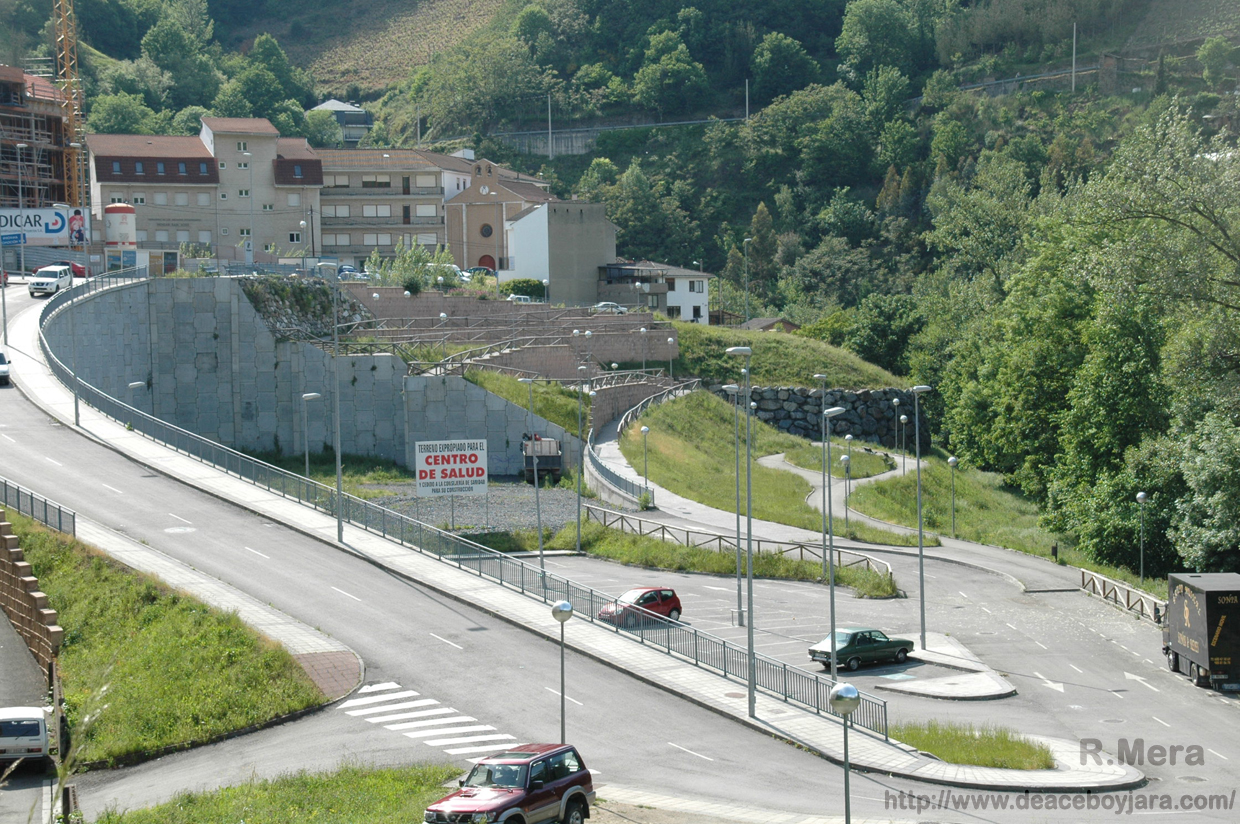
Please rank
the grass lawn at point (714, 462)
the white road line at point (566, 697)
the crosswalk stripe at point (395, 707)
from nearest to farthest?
the crosswalk stripe at point (395, 707) → the white road line at point (566, 697) → the grass lawn at point (714, 462)

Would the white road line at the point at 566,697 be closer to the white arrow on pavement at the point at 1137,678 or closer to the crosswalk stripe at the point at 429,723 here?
the crosswalk stripe at the point at 429,723

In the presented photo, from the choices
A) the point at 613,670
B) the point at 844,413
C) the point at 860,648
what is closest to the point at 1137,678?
the point at 860,648

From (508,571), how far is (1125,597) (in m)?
20.6

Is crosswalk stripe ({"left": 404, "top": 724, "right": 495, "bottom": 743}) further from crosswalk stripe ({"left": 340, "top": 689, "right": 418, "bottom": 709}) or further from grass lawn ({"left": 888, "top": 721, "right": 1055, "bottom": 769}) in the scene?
grass lawn ({"left": 888, "top": 721, "right": 1055, "bottom": 769})

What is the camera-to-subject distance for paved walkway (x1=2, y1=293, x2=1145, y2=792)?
22922 millimetres

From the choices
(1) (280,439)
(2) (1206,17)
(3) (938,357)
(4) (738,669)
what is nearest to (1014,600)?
(4) (738,669)

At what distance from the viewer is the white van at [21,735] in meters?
21.4

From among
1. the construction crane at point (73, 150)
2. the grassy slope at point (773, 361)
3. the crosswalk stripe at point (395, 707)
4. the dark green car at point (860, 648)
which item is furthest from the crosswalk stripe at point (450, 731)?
the construction crane at point (73, 150)

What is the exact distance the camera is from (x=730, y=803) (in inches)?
834

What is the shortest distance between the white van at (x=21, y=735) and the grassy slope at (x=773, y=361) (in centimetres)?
6068

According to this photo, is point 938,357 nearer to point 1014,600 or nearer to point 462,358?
point 462,358

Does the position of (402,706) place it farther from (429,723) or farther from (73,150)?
(73,150)

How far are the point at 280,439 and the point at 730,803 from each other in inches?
1811

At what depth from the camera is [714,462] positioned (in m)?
62.8
